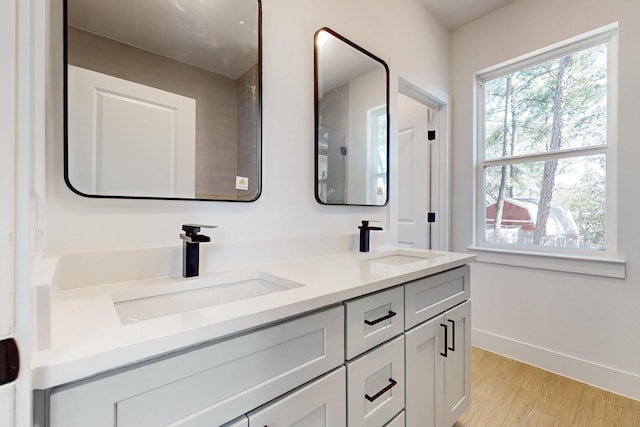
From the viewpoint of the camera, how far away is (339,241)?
152 cm

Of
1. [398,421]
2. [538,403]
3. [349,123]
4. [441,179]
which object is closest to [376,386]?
[398,421]

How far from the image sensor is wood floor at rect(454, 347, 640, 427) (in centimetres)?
150

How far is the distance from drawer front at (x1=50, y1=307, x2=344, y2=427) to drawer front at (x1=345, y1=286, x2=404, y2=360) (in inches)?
2.6

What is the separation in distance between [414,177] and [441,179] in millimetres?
229

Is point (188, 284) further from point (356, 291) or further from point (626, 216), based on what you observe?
point (626, 216)

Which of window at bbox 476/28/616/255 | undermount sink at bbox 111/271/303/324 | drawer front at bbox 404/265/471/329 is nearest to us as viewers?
undermount sink at bbox 111/271/303/324

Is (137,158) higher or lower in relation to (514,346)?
higher

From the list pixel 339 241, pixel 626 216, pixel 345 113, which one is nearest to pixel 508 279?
pixel 626 216

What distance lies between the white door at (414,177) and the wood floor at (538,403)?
105cm

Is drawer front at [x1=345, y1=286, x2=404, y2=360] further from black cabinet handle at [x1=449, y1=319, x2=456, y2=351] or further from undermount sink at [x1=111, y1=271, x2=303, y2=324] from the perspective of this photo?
black cabinet handle at [x1=449, y1=319, x2=456, y2=351]

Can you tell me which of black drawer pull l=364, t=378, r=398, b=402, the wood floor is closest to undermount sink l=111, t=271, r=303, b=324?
black drawer pull l=364, t=378, r=398, b=402

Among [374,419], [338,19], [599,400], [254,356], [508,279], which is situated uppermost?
[338,19]

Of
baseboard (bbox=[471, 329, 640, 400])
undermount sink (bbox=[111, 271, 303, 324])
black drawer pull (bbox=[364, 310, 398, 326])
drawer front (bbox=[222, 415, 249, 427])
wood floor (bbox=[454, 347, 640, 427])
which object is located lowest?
wood floor (bbox=[454, 347, 640, 427])

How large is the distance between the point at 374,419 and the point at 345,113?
1394 millimetres
